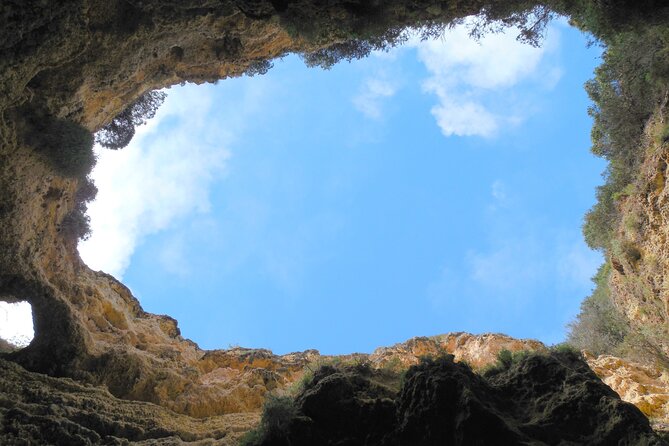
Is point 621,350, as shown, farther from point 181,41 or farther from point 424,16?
point 181,41

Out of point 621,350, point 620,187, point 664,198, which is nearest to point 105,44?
point 664,198

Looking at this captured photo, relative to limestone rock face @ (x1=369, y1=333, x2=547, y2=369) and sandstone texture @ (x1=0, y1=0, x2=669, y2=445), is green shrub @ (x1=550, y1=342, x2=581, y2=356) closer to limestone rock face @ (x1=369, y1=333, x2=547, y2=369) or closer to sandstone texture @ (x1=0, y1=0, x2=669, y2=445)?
sandstone texture @ (x1=0, y1=0, x2=669, y2=445)

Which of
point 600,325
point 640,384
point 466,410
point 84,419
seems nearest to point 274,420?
point 466,410

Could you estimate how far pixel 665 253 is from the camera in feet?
40.1

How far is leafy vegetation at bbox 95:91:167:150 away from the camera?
16.9m

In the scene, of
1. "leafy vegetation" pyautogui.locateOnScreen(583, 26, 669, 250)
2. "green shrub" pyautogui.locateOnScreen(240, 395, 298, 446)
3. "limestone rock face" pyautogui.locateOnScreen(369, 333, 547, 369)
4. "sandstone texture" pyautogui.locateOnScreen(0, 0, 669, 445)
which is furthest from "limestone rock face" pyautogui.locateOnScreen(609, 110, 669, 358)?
"green shrub" pyautogui.locateOnScreen(240, 395, 298, 446)

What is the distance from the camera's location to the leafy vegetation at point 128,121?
55.5 ft

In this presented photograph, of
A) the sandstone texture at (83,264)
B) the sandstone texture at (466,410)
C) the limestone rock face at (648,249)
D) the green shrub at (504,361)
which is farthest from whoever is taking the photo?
the limestone rock face at (648,249)

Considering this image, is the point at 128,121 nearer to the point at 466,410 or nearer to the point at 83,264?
the point at 83,264

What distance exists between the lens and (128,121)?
1733cm

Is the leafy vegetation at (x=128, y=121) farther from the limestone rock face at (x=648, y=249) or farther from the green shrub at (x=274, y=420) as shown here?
the limestone rock face at (x=648, y=249)

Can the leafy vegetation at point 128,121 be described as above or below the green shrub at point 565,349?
above

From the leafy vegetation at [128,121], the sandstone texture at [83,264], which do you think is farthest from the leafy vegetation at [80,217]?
the leafy vegetation at [128,121]

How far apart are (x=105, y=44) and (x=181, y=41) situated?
254 centimetres
